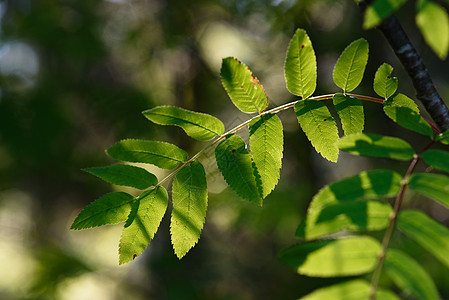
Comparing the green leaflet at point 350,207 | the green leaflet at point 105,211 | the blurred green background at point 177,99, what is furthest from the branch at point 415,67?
the blurred green background at point 177,99

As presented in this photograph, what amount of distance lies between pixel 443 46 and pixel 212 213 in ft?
7.70

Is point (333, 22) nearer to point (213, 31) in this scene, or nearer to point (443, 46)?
point (213, 31)

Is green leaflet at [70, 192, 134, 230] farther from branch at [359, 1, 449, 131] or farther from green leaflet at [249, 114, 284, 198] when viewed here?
branch at [359, 1, 449, 131]

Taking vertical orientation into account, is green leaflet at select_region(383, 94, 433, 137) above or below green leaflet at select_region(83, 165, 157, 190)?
below

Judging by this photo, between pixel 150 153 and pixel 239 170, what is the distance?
0.61 feet

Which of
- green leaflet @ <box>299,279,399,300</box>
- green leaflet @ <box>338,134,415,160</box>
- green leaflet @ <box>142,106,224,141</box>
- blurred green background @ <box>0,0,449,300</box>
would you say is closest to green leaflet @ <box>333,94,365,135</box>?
green leaflet @ <box>338,134,415,160</box>

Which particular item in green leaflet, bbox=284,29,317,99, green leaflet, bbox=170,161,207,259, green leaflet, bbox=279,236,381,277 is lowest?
green leaflet, bbox=279,236,381,277

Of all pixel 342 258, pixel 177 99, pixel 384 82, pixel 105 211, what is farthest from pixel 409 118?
pixel 177 99

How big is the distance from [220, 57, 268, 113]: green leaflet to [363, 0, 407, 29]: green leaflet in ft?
1.08

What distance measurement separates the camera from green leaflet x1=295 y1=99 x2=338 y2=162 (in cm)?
81

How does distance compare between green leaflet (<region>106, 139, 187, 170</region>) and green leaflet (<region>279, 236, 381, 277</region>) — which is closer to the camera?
green leaflet (<region>279, 236, 381, 277</region>)

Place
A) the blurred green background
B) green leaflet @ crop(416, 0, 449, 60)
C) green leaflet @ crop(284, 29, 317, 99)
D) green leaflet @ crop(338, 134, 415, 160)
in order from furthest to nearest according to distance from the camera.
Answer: the blurred green background, green leaflet @ crop(284, 29, 317, 99), green leaflet @ crop(338, 134, 415, 160), green leaflet @ crop(416, 0, 449, 60)

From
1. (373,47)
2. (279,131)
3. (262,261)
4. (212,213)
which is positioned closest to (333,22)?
(373,47)

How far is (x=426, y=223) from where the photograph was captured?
573 mm
